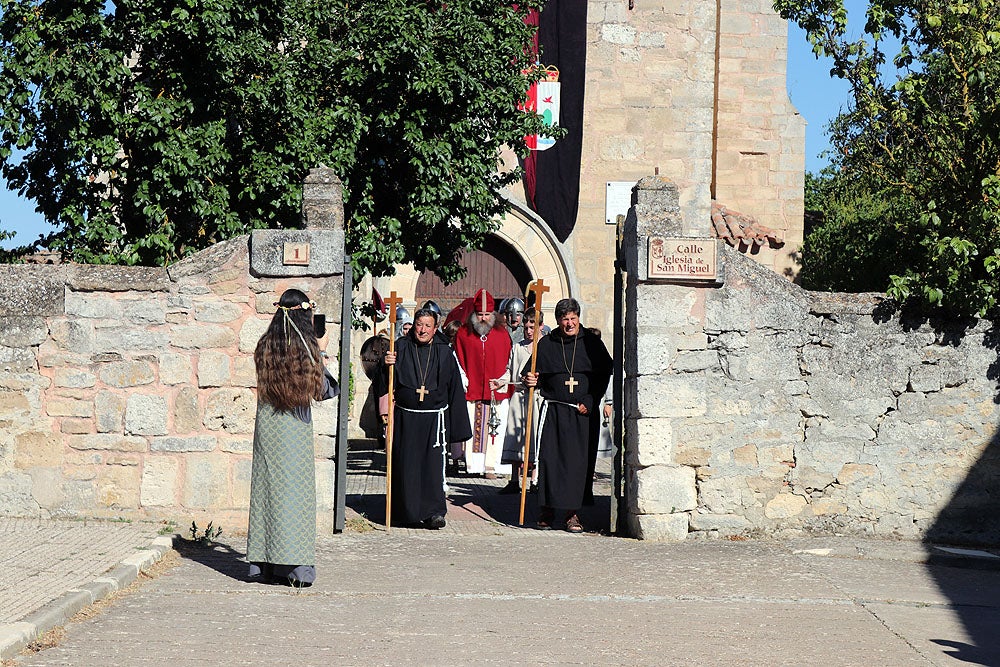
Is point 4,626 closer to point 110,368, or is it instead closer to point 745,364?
point 110,368

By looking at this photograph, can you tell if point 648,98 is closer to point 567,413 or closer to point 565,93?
point 565,93

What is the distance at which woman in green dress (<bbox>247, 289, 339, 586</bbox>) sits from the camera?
688 centimetres

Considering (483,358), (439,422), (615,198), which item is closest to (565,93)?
(615,198)

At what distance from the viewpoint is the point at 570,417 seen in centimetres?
967

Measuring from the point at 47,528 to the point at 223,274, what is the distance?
2.08 meters

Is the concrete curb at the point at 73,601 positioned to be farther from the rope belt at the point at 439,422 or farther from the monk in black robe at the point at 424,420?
the rope belt at the point at 439,422

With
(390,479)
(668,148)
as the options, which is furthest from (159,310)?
(668,148)

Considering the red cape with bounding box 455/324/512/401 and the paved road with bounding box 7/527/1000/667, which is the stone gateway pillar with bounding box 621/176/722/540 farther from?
the red cape with bounding box 455/324/512/401

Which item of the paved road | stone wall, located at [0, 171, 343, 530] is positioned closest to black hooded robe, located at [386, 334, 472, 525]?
the paved road

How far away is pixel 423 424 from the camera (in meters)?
9.86

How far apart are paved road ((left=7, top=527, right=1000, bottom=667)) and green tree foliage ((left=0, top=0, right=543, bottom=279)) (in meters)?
4.02

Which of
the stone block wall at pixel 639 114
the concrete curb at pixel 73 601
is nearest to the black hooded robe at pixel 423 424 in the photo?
the concrete curb at pixel 73 601

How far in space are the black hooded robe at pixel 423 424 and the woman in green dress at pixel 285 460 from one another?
2648mm

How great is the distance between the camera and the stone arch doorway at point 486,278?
18375mm
